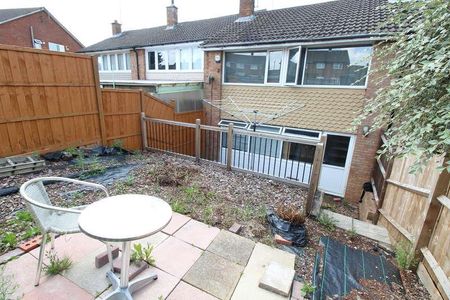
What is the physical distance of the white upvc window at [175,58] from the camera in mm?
10562

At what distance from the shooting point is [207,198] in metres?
3.85

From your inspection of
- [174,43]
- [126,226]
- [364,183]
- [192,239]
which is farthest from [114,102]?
[364,183]

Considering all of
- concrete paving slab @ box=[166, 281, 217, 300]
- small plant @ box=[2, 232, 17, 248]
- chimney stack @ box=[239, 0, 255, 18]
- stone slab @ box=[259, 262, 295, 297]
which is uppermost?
chimney stack @ box=[239, 0, 255, 18]

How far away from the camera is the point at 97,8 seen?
16.4 metres

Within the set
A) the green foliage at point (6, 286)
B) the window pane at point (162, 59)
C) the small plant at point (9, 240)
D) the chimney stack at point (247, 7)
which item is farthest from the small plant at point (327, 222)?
the window pane at point (162, 59)

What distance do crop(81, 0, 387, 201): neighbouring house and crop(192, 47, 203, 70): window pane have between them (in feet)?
0.20

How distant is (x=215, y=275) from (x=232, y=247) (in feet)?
1.53

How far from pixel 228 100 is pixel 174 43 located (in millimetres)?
4610

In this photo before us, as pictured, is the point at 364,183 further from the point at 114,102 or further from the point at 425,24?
the point at 114,102

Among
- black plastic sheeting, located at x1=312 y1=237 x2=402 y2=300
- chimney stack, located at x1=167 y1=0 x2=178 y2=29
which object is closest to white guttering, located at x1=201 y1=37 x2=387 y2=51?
black plastic sheeting, located at x1=312 y1=237 x2=402 y2=300

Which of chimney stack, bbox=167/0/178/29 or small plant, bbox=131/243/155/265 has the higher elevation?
chimney stack, bbox=167/0/178/29

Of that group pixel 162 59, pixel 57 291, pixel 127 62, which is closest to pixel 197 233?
pixel 57 291

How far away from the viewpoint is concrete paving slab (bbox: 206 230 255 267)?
249 centimetres

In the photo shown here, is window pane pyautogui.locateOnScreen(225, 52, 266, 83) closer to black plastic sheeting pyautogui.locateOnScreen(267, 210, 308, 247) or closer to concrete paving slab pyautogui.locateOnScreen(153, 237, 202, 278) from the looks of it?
black plastic sheeting pyautogui.locateOnScreen(267, 210, 308, 247)
